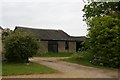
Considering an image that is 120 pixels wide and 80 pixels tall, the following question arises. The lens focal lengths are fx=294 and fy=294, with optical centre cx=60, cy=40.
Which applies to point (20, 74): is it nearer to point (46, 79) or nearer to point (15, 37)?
point (46, 79)

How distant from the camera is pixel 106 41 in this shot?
86.2ft

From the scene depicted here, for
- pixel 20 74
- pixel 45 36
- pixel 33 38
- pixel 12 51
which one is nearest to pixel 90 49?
pixel 33 38

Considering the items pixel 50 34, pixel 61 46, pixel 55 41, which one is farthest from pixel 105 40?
pixel 50 34

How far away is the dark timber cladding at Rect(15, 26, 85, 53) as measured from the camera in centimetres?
4409

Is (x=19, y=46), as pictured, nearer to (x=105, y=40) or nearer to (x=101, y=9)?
(x=105, y=40)

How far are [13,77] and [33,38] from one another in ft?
32.8

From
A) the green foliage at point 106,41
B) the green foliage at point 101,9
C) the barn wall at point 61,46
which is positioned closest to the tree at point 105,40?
the green foliage at point 106,41

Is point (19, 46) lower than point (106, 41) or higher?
lower

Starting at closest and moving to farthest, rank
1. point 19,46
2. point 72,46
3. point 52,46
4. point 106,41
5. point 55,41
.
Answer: point 19,46, point 106,41, point 52,46, point 55,41, point 72,46

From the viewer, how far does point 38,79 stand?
A: 16.2 metres

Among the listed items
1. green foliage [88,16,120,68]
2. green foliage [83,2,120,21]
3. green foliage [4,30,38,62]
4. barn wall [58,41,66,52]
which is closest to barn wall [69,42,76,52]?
barn wall [58,41,66,52]

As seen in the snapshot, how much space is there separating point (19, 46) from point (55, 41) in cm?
1983

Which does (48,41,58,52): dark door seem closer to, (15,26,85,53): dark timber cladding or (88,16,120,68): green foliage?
(15,26,85,53): dark timber cladding

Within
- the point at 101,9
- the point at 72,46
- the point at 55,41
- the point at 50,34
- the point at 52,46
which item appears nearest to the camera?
the point at 101,9
